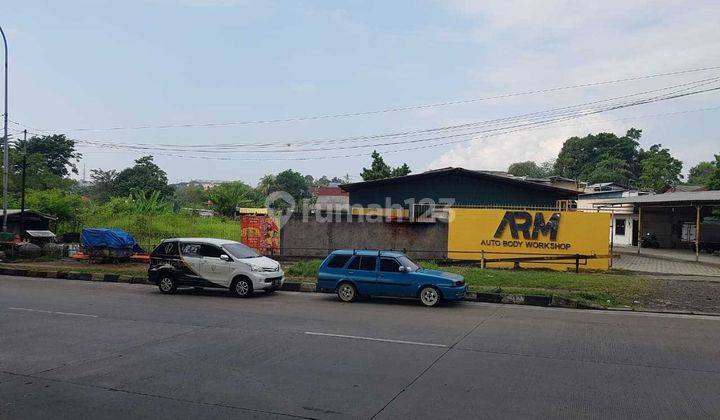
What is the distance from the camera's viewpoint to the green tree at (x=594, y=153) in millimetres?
79250

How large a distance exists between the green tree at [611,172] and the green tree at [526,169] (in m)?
10.1

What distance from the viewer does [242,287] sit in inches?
604

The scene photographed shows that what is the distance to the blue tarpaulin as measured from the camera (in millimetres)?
22656

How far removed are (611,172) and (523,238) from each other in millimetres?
57159

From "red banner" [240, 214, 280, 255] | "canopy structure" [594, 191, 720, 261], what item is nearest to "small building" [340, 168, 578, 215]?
"canopy structure" [594, 191, 720, 261]

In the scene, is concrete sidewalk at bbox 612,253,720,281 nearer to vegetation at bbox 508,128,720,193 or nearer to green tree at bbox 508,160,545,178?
vegetation at bbox 508,128,720,193

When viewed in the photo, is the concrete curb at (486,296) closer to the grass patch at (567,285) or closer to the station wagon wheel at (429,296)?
the grass patch at (567,285)

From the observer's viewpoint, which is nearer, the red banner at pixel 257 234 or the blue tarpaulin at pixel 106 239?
the blue tarpaulin at pixel 106 239

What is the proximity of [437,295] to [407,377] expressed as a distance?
6.75 metres

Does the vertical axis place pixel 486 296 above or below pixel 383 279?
below

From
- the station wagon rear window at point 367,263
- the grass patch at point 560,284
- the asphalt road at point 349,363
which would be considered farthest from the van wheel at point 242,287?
the grass patch at point 560,284

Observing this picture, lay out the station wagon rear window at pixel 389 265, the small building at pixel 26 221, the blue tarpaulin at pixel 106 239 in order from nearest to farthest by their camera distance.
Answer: the station wagon rear window at pixel 389 265
the blue tarpaulin at pixel 106 239
the small building at pixel 26 221

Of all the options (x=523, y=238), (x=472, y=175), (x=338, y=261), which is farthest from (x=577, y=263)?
(x=338, y=261)

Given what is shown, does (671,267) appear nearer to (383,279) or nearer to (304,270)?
(383,279)
